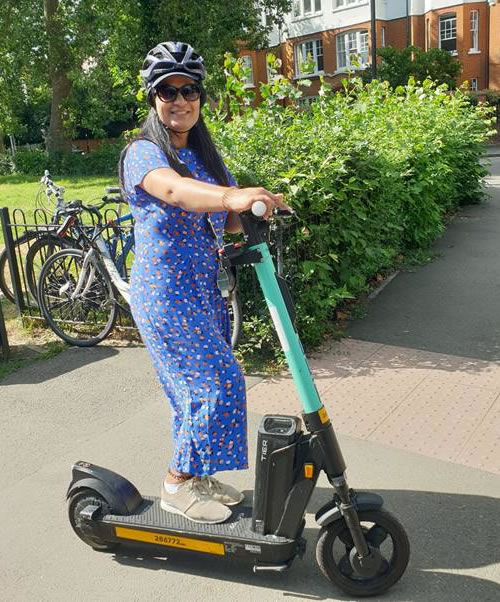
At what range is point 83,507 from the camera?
2.89m

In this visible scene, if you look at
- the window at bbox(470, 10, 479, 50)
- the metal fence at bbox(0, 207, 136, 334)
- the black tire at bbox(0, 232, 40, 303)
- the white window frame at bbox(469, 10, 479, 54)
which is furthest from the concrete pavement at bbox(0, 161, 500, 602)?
the window at bbox(470, 10, 479, 50)

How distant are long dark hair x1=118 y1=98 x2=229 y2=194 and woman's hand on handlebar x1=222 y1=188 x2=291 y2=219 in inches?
18.6

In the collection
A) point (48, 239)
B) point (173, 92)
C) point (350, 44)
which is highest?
point (350, 44)

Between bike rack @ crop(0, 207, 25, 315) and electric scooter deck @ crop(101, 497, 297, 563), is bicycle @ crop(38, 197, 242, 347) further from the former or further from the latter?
electric scooter deck @ crop(101, 497, 297, 563)

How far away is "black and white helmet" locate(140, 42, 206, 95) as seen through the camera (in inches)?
98.0

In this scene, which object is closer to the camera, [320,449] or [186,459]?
[320,449]

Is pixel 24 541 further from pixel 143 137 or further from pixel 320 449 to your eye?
pixel 143 137

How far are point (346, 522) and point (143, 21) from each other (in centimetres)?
2338

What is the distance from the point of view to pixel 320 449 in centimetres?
248

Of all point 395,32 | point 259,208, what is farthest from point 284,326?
point 395,32

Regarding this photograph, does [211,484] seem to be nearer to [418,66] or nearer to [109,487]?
[109,487]

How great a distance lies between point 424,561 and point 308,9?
45.0 meters

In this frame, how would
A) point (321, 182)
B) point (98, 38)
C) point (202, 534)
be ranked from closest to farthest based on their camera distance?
point (202, 534), point (321, 182), point (98, 38)

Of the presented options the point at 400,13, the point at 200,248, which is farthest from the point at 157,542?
the point at 400,13
